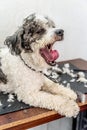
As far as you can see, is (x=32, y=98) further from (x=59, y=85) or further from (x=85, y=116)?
(x=85, y=116)

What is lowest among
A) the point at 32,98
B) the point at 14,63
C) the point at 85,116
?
the point at 85,116

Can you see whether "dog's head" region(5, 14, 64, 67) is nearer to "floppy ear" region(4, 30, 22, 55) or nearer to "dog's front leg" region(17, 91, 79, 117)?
"floppy ear" region(4, 30, 22, 55)

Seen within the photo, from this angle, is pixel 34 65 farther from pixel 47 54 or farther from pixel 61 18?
pixel 61 18

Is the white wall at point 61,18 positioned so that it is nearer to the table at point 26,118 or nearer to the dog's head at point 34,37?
the dog's head at point 34,37

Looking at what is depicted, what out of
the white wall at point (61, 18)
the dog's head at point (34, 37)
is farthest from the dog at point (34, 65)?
the white wall at point (61, 18)

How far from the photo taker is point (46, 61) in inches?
44.9

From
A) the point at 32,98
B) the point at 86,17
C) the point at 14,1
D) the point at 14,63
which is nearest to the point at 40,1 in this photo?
the point at 14,1

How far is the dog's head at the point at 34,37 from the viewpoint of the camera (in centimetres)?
109

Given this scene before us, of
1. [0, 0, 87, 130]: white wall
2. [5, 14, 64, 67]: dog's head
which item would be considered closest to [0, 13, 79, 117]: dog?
[5, 14, 64, 67]: dog's head

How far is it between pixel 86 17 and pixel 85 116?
0.67m

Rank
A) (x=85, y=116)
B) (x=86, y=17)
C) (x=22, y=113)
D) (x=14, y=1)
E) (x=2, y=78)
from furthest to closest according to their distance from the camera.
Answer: (x=86, y=17)
(x=85, y=116)
(x=14, y=1)
(x=2, y=78)
(x=22, y=113)

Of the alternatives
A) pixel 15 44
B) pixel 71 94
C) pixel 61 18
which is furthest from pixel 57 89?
pixel 61 18

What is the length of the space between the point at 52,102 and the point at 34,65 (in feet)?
0.60

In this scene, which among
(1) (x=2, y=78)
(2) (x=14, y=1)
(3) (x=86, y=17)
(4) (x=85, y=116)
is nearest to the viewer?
(1) (x=2, y=78)
